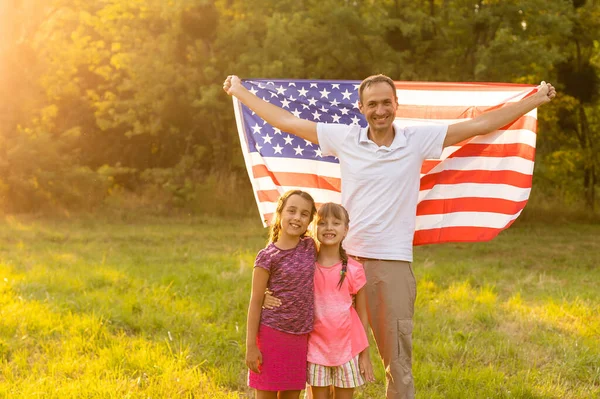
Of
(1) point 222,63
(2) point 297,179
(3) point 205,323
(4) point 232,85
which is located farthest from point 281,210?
(1) point 222,63

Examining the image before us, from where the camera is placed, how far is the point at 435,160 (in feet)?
17.4

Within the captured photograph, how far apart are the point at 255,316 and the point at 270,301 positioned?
0.12 metres

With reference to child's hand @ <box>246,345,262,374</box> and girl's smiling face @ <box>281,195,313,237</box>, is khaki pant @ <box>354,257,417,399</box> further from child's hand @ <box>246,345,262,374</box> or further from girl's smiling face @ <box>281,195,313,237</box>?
child's hand @ <box>246,345,262,374</box>

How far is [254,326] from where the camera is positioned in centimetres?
385

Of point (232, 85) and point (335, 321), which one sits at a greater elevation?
point (232, 85)

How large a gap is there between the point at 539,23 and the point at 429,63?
9.97 feet

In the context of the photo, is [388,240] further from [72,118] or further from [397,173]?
[72,118]

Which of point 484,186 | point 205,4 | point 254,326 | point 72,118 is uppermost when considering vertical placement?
point 205,4

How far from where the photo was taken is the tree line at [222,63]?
58.1 ft

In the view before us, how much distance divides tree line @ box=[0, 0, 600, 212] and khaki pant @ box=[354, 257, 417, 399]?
14.1 metres

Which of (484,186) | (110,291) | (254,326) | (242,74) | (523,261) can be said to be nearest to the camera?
(254,326)

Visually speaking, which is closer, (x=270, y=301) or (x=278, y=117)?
(x=270, y=301)

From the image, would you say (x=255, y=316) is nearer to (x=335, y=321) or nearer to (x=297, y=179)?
(x=335, y=321)

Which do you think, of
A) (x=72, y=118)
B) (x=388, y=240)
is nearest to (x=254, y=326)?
(x=388, y=240)
